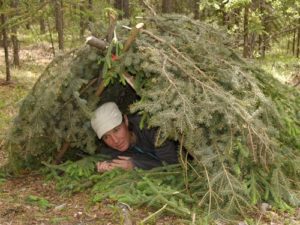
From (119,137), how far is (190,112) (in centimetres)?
108

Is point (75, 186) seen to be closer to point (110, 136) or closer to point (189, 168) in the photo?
point (110, 136)

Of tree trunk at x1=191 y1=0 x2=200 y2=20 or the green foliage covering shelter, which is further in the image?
tree trunk at x1=191 y1=0 x2=200 y2=20

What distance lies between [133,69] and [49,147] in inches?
68.2

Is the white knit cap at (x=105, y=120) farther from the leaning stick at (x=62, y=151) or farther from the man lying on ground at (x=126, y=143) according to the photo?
the leaning stick at (x=62, y=151)

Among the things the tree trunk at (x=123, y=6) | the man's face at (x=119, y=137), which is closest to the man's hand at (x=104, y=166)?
the man's face at (x=119, y=137)

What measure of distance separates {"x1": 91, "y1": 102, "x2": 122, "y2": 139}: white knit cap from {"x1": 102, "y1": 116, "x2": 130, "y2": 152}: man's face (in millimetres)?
65

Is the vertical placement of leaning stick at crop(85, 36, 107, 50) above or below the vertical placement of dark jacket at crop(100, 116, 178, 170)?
above

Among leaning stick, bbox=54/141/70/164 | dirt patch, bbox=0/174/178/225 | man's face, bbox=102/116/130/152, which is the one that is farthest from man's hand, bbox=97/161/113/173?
leaning stick, bbox=54/141/70/164

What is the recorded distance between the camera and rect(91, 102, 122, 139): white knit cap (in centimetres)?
486

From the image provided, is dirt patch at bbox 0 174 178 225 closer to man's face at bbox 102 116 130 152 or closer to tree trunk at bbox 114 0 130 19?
man's face at bbox 102 116 130 152

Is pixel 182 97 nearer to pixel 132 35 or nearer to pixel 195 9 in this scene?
pixel 132 35

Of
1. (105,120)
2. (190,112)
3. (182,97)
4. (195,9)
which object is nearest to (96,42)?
(105,120)

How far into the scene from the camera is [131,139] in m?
5.25

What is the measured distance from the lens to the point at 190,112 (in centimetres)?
434
